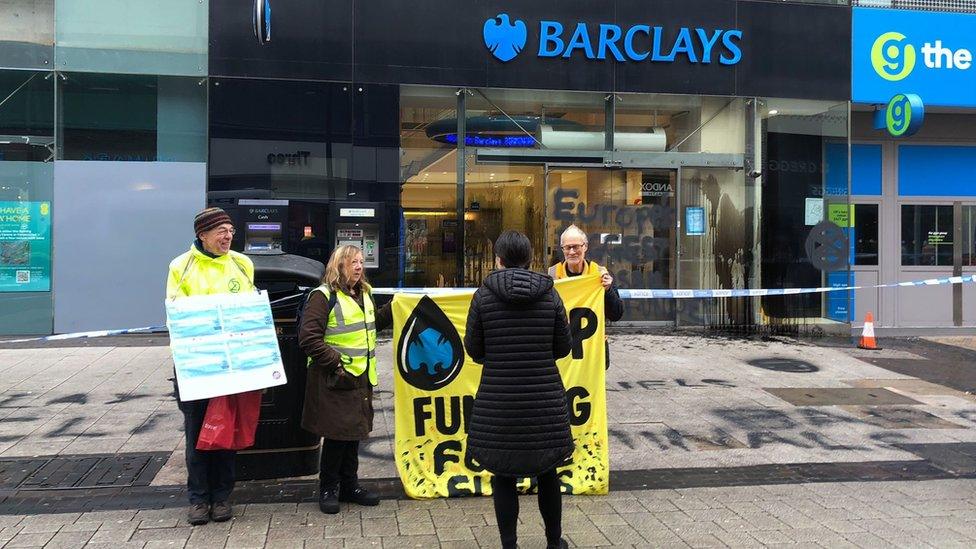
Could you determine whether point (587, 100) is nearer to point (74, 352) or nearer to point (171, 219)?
point (171, 219)

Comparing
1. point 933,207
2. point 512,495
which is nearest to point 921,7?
point 933,207

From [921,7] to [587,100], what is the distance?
5.68 meters

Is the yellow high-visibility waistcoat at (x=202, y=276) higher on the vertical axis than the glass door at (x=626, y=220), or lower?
lower

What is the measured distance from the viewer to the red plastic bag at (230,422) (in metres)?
4.52

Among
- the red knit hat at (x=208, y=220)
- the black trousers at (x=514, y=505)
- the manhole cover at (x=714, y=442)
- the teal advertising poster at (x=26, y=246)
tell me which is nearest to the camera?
the black trousers at (x=514, y=505)

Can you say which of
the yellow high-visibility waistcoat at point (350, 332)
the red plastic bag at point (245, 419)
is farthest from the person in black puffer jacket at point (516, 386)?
the red plastic bag at point (245, 419)

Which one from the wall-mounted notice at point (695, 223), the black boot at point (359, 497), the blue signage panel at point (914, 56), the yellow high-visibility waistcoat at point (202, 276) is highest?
the blue signage panel at point (914, 56)

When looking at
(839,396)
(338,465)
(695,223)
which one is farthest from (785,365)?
(338,465)

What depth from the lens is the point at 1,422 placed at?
6738 millimetres

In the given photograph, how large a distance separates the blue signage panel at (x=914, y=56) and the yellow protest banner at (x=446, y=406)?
9.88 metres

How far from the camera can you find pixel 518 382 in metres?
3.80

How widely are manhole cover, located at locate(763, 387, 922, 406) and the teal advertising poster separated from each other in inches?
396

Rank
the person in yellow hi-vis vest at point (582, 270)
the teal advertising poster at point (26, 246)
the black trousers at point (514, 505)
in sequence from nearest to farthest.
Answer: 1. the black trousers at point (514, 505)
2. the person in yellow hi-vis vest at point (582, 270)
3. the teal advertising poster at point (26, 246)

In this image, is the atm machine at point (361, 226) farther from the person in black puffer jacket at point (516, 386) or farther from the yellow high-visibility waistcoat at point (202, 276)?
the person in black puffer jacket at point (516, 386)
